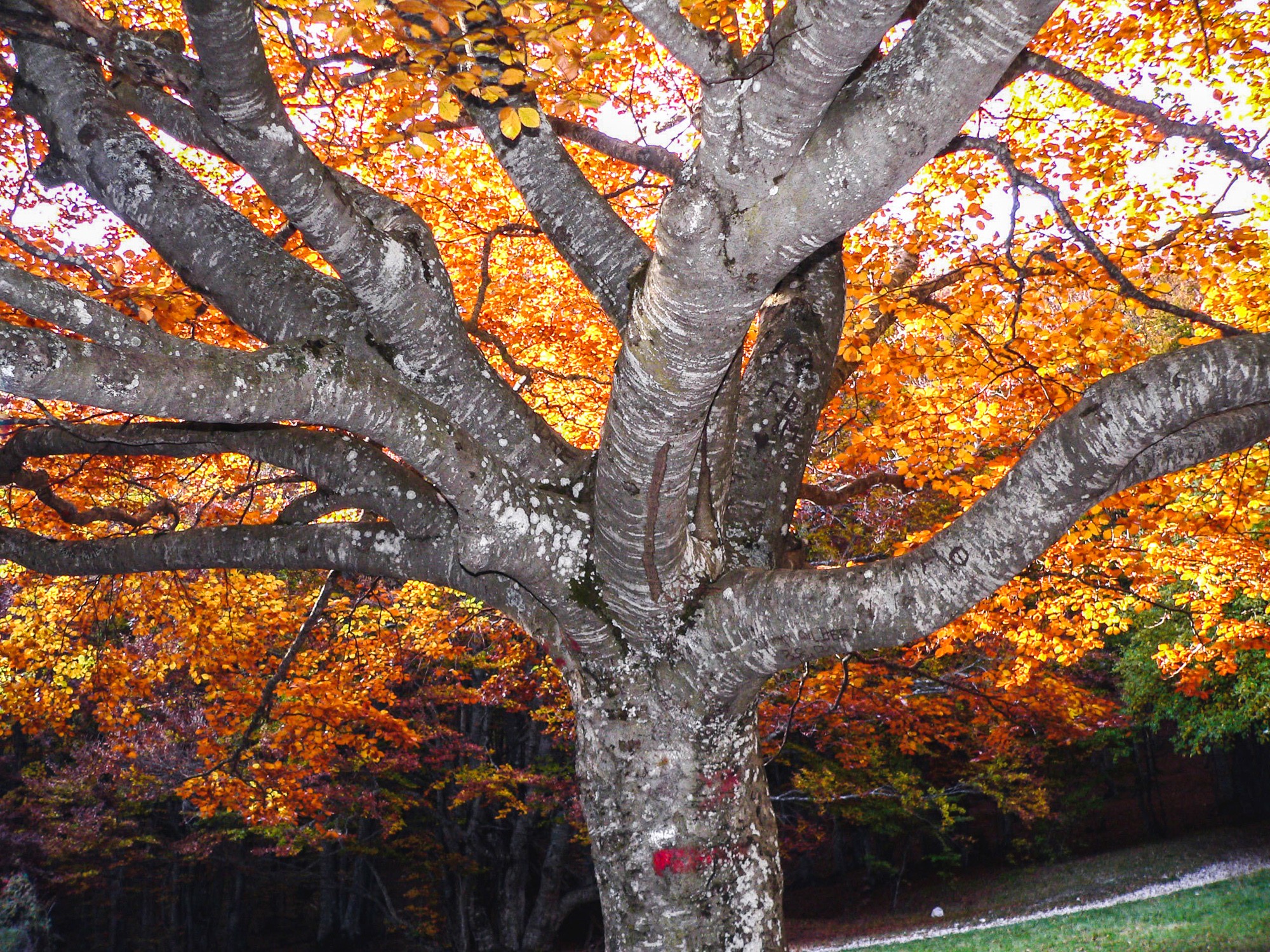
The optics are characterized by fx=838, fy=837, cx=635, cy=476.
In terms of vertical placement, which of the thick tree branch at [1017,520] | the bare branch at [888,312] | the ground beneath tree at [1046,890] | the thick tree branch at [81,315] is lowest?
the ground beneath tree at [1046,890]

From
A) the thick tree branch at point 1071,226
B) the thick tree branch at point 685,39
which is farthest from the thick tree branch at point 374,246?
the thick tree branch at point 1071,226

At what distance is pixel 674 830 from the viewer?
3.53 m

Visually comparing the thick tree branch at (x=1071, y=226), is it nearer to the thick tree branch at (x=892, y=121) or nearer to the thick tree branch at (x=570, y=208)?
the thick tree branch at (x=570, y=208)

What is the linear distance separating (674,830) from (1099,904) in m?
13.5

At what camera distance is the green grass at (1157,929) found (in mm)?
9172

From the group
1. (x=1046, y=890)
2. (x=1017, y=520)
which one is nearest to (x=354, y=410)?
(x=1017, y=520)

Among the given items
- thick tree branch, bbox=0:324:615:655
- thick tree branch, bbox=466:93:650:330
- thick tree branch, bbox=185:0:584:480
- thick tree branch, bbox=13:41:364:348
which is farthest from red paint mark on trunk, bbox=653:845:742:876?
thick tree branch, bbox=13:41:364:348

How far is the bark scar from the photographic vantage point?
3.05 metres

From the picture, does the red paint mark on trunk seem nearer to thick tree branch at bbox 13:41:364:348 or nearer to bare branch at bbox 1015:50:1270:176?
thick tree branch at bbox 13:41:364:348

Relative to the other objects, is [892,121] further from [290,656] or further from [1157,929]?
[1157,929]

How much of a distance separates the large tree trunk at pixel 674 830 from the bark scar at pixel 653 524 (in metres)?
0.53

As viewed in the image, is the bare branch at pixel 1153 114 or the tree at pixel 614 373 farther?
the bare branch at pixel 1153 114

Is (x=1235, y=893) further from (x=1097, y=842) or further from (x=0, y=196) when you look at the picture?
(x=0, y=196)

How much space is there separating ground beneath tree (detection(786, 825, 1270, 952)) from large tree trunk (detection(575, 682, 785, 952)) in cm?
1150
